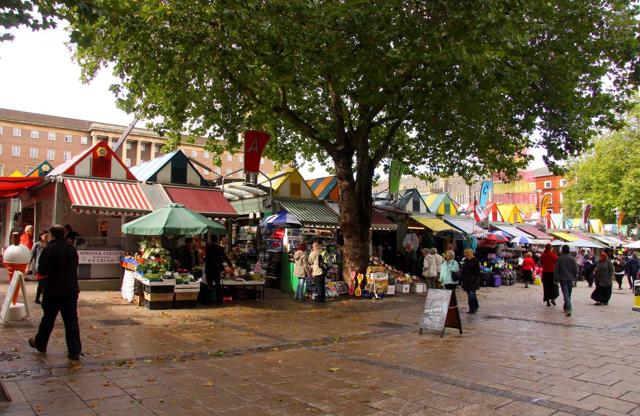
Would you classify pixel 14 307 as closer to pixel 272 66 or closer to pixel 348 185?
pixel 272 66

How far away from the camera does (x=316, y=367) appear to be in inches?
253

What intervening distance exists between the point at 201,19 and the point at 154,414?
9500mm

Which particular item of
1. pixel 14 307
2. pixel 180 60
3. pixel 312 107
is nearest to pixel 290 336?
pixel 14 307

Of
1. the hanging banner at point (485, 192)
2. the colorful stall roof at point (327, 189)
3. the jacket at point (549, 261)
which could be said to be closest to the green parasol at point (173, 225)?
the colorful stall roof at point (327, 189)

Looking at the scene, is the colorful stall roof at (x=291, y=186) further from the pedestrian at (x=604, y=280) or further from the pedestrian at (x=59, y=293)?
the pedestrian at (x=59, y=293)

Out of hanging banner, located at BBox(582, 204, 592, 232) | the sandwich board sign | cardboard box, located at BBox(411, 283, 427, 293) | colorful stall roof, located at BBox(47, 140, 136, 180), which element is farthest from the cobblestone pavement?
hanging banner, located at BBox(582, 204, 592, 232)

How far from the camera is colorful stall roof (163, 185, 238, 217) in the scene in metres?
16.1

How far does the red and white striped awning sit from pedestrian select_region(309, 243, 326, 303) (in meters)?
5.31

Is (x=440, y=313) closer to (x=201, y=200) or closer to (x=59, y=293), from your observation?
(x=59, y=293)

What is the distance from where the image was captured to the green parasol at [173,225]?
37.6 ft

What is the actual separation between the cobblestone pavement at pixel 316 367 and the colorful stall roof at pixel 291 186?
7571mm

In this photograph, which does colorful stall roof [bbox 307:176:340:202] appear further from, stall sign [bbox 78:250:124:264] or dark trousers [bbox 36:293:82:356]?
dark trousers [bbox 36:293:82:356]

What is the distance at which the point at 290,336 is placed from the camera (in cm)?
866

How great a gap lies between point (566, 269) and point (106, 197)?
13.1 metres
